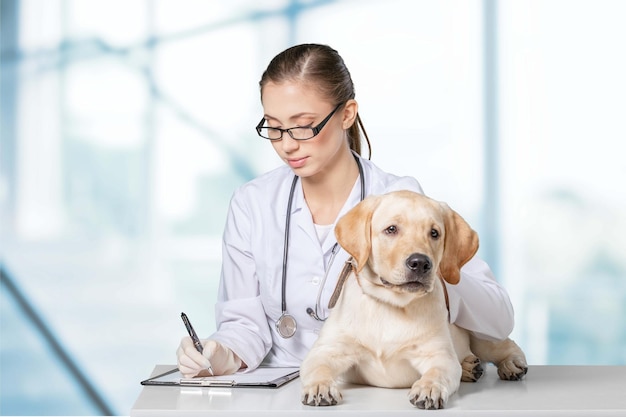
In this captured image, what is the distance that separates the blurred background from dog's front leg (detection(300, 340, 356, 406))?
301 cm

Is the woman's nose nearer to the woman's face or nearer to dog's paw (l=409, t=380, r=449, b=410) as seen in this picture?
the woman's face

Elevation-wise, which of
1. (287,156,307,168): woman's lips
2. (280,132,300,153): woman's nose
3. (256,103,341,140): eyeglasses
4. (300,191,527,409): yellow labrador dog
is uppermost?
(256,103,341,140): eyeglasses

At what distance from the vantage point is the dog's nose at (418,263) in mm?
1593

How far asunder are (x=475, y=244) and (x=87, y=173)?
3.43 meters

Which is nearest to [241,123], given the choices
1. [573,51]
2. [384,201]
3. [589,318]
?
[573,51]

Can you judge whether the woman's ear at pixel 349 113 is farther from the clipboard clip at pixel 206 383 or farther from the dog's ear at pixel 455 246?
the clipboard clip at pixel 206 383

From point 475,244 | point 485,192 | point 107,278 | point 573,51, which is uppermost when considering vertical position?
point 573,51

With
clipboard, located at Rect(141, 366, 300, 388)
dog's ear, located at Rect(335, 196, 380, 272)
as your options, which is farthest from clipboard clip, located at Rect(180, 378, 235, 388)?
dog's ear, located at Rect(335, 196, 380, 272)

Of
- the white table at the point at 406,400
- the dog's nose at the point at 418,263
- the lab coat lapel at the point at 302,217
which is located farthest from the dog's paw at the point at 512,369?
the lab coat lapel at the point at 302,217

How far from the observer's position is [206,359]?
1806 mm

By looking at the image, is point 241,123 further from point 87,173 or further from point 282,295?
point 282,295

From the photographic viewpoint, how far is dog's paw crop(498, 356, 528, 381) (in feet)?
6.05

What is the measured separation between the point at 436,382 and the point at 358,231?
317 millimetres

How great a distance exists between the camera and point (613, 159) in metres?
4.70
